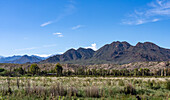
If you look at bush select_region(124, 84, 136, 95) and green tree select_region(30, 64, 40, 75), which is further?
green tree select_region(30, 64, 40, 75)

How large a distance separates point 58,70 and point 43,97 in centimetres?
9283

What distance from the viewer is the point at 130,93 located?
49.1 feet

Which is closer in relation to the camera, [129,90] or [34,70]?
[129,90]

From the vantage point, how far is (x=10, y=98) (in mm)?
12891


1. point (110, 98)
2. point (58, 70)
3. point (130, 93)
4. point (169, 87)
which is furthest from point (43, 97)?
point (58, 70)

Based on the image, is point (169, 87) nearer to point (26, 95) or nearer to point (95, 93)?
point (95, 93)

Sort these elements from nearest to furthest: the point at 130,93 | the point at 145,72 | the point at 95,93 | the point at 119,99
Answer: the point at 119,99, the point at 95,93, the point at 130,93, the point at 145,72

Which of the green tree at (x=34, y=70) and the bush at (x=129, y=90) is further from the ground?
the bush at (x=129, y=90)

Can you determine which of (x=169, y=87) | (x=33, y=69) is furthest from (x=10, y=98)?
(x=33, y=69)

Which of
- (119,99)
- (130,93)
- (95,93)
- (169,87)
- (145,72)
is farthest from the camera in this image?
(145,72)

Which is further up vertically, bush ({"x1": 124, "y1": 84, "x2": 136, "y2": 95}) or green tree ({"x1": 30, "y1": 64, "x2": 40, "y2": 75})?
bush ({"x1": 124, "y1": 84, "x2": 136, "y2": 95})

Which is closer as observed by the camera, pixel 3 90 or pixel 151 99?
pixel 151 99

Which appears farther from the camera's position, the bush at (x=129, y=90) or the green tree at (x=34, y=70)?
the green tree at (x=34, y=70)

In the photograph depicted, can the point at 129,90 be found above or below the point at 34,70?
above
